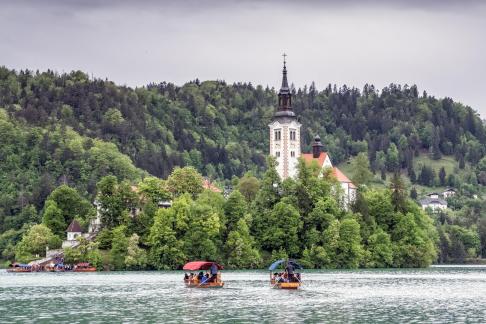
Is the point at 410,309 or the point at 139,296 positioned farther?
the point at 139,296

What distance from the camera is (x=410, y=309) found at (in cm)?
7619

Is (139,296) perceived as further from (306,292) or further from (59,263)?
(59,263)

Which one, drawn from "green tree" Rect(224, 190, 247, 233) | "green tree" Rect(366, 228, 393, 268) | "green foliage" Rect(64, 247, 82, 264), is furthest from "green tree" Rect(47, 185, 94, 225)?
"green tree" Rect(366, 228, 393, 268)

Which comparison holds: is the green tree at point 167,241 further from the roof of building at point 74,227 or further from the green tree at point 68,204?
the green tree at point 68,204

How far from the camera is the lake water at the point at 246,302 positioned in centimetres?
6962

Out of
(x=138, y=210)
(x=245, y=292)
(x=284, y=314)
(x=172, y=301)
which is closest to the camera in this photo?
(x=284, y=314)

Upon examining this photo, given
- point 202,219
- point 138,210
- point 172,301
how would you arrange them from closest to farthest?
point 172,301
point 202,219
point 138,210

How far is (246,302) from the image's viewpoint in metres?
82.9

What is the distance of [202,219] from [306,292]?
2527 inches

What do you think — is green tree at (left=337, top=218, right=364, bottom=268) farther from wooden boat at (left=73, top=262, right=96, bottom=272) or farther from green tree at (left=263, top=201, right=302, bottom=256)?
wooden boat at (left=73, top=262, right=96, bottom=272)

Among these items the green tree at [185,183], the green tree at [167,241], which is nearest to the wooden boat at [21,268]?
the green tree at [167,241]

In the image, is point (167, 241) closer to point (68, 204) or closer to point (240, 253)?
point (240, 253)

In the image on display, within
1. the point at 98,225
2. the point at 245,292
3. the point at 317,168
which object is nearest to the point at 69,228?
the point at 98,225

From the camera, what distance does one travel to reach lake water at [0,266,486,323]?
228ft
